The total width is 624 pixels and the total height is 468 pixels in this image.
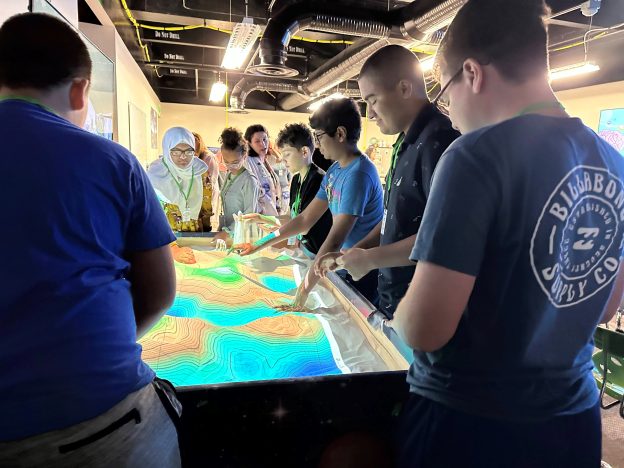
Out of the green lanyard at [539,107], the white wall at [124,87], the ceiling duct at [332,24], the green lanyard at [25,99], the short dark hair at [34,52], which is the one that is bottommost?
the green lanyard at [25,99]

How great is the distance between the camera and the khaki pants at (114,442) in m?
0.65

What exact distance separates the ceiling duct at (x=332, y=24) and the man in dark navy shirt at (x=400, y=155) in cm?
313

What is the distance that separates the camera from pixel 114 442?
0.71 meters

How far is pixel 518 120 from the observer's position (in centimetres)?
67

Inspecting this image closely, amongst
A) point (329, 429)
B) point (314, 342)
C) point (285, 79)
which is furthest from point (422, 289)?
point (285, 79)

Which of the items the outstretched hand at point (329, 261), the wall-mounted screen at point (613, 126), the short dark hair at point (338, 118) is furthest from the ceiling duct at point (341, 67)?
the outstretched hand at point (329, 261)

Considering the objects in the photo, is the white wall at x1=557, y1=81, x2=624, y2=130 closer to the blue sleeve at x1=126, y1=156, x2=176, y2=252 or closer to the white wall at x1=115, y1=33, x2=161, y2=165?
the white wall at x1=115, y1=33, x2=161, y2=165

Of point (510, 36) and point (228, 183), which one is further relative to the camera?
point (228, 183)

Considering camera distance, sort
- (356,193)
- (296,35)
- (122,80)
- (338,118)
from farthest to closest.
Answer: (296,35) → (122,80) → (338,118) → (356,193)

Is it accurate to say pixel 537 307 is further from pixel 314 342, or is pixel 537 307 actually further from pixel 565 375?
pixel 314 342

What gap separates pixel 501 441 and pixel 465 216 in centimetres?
38

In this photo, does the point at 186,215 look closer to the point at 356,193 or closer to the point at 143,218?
the point at 356,193

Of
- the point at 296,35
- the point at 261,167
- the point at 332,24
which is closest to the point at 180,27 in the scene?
the point at 296,35

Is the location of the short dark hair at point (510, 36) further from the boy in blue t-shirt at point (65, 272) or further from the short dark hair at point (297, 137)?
the short dark hair at point (297, 137)
